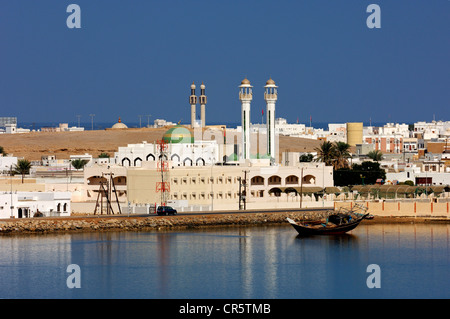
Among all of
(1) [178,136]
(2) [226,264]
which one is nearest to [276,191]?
(1) [178,136]

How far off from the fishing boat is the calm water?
2.91 feet

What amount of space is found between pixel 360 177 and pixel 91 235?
132 ft

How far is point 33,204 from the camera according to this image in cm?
7600

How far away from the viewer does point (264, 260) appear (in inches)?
2427

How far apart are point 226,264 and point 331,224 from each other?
65.5ft

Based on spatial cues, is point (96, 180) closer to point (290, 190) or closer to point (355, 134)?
point (290, 190)

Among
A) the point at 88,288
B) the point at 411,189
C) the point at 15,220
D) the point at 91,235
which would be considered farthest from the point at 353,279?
the point at 411,189

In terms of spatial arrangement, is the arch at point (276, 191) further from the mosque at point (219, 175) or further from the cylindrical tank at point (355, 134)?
the cylindrical tank at point (355, 134)

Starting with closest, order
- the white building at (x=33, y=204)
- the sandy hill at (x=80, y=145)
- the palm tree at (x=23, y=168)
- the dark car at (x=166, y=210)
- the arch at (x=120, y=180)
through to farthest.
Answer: the white building at (x=33, y=204) → the dark car at (x=166, y=210) → the arch at (x=120, y=180) → the palm tree at (x=23, y=168) → the sandy hill at (x=80, y=145)

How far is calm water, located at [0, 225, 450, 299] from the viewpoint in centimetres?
5244

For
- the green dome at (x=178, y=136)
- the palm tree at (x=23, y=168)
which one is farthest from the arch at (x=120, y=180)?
the palm tree at (x=23, y=168)

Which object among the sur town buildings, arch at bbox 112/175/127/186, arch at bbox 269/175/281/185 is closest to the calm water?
the sur town buildings

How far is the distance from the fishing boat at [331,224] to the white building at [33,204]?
1849 cm

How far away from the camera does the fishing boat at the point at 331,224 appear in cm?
7550
